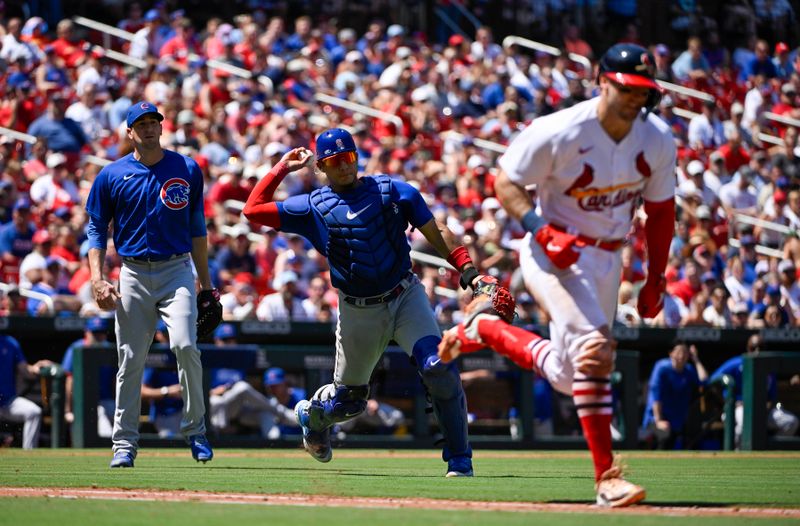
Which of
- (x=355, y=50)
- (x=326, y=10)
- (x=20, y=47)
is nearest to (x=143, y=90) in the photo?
(x=20, y=47)

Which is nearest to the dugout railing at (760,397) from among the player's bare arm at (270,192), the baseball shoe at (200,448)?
the baseball shoe at (200,448)

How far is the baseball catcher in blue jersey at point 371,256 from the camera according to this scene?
8078 mm

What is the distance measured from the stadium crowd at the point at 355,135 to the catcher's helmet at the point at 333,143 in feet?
21.0

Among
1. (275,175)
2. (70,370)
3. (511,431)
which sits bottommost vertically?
(511,431)

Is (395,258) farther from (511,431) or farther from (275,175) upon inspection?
(511,431)

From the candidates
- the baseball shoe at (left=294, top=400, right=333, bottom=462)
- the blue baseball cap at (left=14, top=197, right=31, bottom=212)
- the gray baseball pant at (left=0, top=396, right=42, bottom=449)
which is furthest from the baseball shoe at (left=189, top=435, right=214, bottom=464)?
the blue baseball cap at (left=14, top=197, right=31, bottom=212)

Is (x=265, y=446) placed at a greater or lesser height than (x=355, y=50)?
lesser

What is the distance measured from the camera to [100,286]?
27.9 feet

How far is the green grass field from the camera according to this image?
18.3 ft

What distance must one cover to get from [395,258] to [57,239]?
786 cm

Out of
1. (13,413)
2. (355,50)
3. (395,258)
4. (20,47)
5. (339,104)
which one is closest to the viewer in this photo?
(395,258)

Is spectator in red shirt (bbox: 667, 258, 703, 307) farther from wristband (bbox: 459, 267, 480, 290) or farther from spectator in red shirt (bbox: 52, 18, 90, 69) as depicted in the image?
wristband (bbox: 459, 267, 480, 290)

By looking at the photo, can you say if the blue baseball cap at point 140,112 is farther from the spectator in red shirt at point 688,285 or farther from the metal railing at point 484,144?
the metal railing at point 484,144

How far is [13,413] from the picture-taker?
12.9 metres
